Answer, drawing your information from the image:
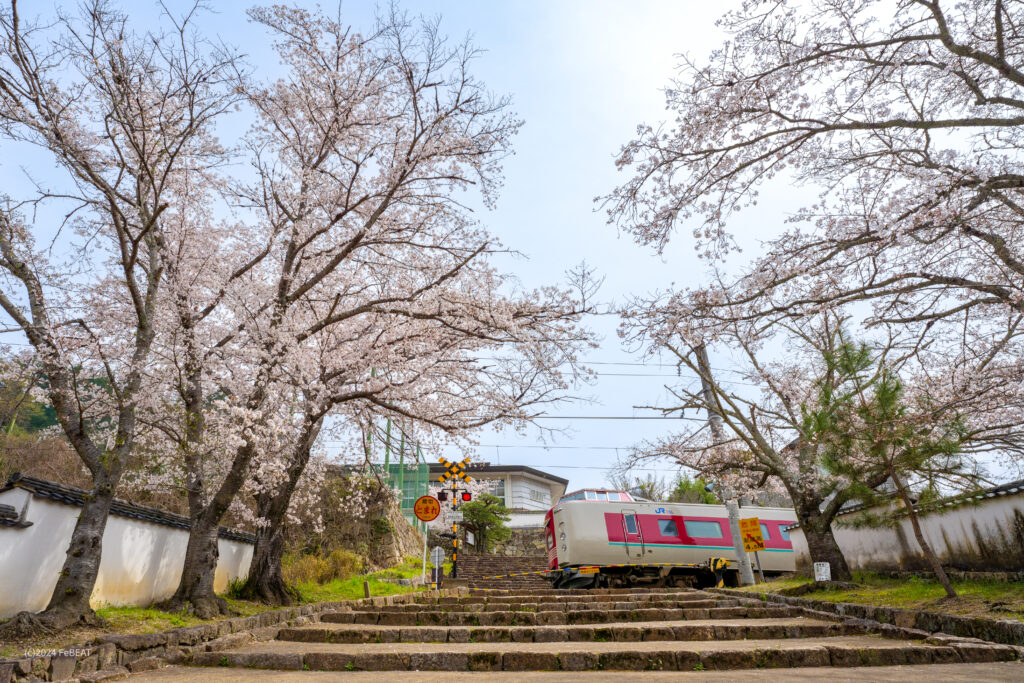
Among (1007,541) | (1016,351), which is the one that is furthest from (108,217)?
(1016,351)

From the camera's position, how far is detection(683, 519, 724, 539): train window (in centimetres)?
1532

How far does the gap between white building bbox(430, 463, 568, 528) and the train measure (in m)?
16.4

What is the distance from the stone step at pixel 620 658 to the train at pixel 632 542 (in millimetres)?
9408

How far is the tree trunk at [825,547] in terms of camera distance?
10094 millimetres

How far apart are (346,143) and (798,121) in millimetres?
6902

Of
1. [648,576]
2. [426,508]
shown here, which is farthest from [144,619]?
[648,576]

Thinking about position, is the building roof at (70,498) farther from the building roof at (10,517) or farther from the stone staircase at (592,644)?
the stone staircase at (592,644)

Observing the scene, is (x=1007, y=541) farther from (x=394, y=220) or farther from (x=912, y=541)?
(x=394, y=220)

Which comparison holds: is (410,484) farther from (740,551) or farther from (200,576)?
(200,576)

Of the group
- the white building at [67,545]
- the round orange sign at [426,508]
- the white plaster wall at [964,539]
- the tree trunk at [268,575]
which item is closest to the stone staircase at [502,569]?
the round orange sign at [426,508]

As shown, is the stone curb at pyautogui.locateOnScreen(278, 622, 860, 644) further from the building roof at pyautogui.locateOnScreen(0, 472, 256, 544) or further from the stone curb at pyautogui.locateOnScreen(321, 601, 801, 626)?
the building roof at pyautogui.locateOnScreen(0, 472, 256, 544)

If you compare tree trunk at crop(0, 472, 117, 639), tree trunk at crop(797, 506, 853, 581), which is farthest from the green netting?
tree trunk at crop(0, 472, 117, 639)

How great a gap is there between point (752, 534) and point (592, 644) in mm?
7320

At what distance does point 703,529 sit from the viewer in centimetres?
1551
